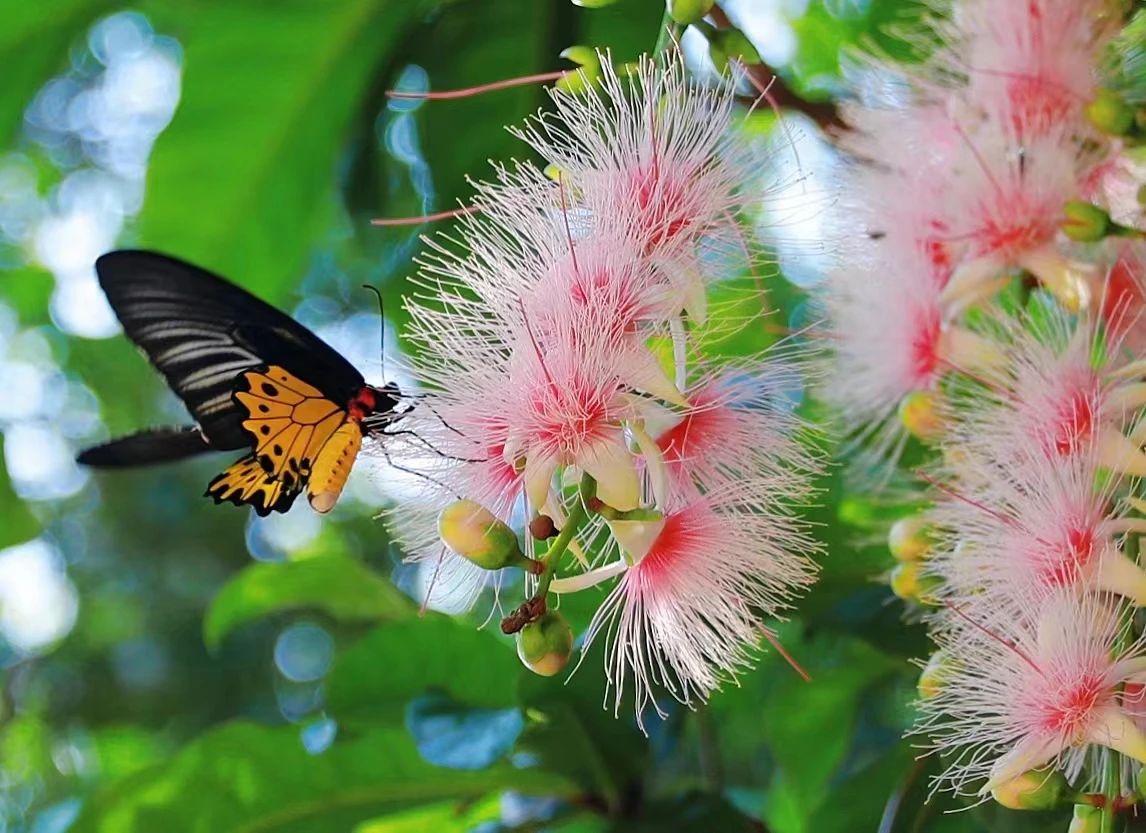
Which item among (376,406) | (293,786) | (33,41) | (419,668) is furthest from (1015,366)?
(33,41)

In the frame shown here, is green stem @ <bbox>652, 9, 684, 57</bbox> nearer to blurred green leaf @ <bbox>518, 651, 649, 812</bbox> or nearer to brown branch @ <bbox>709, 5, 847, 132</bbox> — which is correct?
brown branch @ <bbox>709, 5, 847, 132</bbox>

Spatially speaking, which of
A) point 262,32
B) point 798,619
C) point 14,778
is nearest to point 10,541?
point 262,32

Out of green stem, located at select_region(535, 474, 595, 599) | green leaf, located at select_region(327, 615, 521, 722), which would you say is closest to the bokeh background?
green leaf, located at select_region(327, 615, 521, 722)

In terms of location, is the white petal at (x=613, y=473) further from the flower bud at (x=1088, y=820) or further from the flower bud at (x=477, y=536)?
the flower bud at (x=1088, y=820)

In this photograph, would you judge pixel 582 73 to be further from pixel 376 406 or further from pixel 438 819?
pixel 438 819

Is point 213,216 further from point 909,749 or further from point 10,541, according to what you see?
point 909,749

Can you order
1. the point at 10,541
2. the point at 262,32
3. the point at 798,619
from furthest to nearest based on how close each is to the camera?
the point at 262,32
the point at 10,541
the point at 798,619

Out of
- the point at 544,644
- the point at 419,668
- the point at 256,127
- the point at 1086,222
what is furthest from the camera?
the point at 256,127
